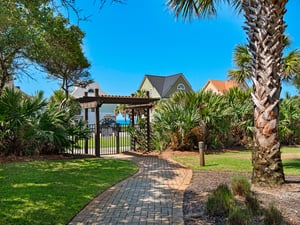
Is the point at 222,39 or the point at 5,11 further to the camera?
the point at 222,39

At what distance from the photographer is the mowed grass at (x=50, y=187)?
461cm

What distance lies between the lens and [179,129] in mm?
13828

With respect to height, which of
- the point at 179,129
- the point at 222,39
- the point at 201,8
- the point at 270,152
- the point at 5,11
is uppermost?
the point at 222,39

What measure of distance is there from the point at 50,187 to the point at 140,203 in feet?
7.38

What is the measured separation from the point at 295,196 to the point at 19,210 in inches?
209

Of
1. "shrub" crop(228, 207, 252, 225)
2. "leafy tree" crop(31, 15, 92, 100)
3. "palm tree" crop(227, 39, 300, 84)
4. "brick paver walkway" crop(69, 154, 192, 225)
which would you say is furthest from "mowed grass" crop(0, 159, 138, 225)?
"palm tree" crop(227, 39, 300, 84)

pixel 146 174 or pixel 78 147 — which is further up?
pixel 78 147

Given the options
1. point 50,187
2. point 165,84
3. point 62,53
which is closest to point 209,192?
point 50,187

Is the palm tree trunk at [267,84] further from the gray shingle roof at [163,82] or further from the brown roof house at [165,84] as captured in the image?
the gray shingle roof at [163,82]

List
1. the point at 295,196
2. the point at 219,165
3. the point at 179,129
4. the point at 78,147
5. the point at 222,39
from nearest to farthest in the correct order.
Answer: the point at 295,196 → the point at 219,165 → the point at 78,147 → the point at 179,129 → the point at 222,39

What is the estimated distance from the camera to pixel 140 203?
5457 mm

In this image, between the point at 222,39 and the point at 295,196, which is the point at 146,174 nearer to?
the point at 295,196

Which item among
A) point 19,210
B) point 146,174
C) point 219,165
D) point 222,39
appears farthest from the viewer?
point 222,39

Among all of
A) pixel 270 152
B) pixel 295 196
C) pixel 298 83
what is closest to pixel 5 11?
pixel 270 152
